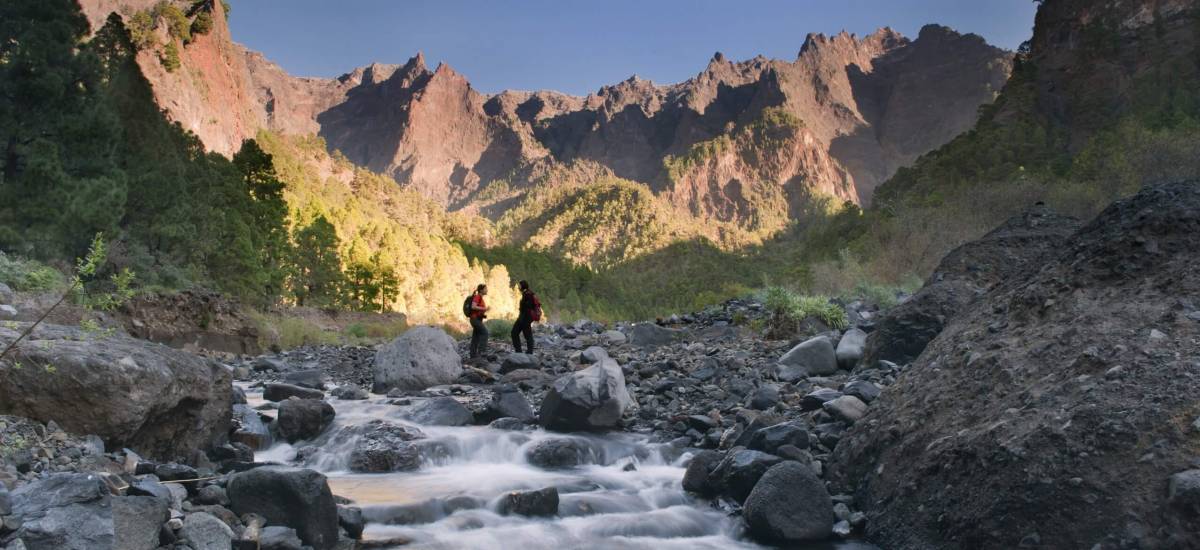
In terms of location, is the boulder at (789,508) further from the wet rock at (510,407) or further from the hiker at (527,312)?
the hiker at (527,312)

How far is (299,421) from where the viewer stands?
8.93 metres

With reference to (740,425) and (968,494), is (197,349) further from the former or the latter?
(968,494)

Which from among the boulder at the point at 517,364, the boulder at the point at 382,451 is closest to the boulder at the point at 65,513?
the boulder at the point at 382,451

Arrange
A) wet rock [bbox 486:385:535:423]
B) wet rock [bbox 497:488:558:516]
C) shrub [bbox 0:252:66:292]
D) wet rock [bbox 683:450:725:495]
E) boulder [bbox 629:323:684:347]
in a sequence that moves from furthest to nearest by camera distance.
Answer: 1. boulder [bbox 629:323:684:347]
2. shrub [bbox 0:252:66:292]
3. wet rock [bbox 486:385:535:423]
4. wet rock [bbox 683:450:725:495]
5. wet rock [bbox 497:488:558:516]

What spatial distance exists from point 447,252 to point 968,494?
104307 millimetres

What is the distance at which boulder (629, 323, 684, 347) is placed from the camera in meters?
17.4

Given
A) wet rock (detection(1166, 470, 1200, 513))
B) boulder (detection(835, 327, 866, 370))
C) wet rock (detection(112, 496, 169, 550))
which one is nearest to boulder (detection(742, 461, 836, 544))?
wet rock (detection(1166, 470, 1200, 513))

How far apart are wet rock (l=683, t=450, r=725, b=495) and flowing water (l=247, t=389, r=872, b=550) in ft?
0.40

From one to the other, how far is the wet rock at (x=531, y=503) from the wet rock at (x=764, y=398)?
3355mm

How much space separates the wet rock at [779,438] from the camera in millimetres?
6859

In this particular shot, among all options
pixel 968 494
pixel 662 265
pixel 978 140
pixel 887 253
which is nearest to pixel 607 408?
pixel 968 494

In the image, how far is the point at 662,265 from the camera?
15762 cm

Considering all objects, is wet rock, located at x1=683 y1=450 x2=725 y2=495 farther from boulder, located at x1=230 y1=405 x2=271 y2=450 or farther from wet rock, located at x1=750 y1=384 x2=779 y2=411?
boulder, located at x1=230 y1=405 x2=271 y2=450

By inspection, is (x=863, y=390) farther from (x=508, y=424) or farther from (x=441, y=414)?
(x=441, y=414)
